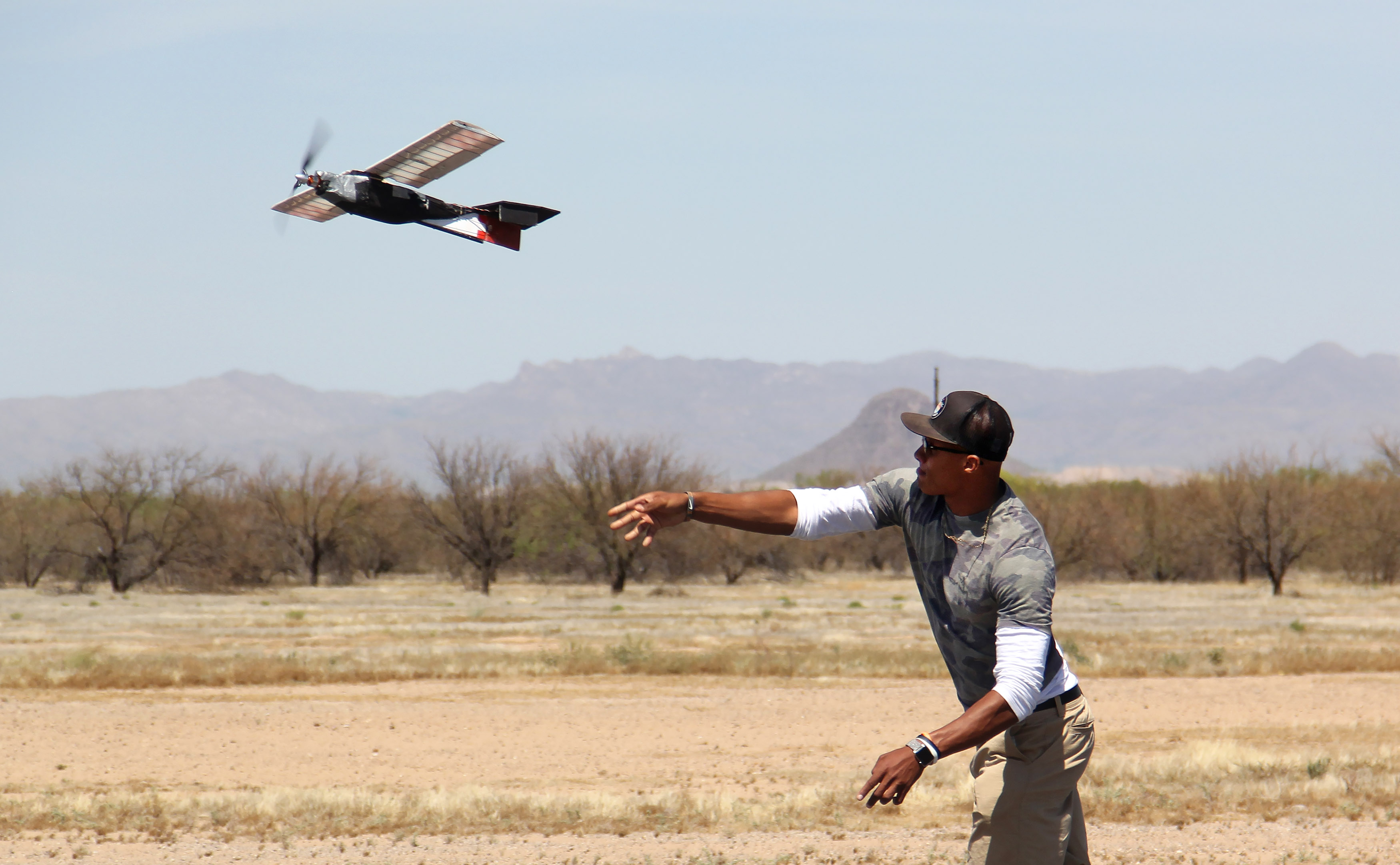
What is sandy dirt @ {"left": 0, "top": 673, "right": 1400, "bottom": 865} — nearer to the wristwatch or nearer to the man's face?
the man's face

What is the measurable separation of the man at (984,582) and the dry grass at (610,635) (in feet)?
65.1

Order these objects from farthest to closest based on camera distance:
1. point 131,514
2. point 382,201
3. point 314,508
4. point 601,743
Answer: point 314,508 → point 131,514 → point 601,743 → point 382,201

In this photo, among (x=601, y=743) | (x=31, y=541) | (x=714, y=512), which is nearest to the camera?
(x=714, y=512)

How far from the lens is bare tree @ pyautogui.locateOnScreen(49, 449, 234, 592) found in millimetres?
54438

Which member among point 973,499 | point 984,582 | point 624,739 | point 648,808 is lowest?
point 624,739

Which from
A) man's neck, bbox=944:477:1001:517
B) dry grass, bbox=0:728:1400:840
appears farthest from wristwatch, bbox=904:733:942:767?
dry grass, bbox=0:728:1400:840

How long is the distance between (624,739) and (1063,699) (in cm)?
1285

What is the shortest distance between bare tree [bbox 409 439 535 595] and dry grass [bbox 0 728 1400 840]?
41077 mm

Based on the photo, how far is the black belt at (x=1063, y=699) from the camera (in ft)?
14.3

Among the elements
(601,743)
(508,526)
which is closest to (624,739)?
(601,743)

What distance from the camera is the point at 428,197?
7398mm

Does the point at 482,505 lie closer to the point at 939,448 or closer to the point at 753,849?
the point at 753,849

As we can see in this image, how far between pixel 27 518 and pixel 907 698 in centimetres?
5185

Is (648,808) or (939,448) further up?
(939,448)
